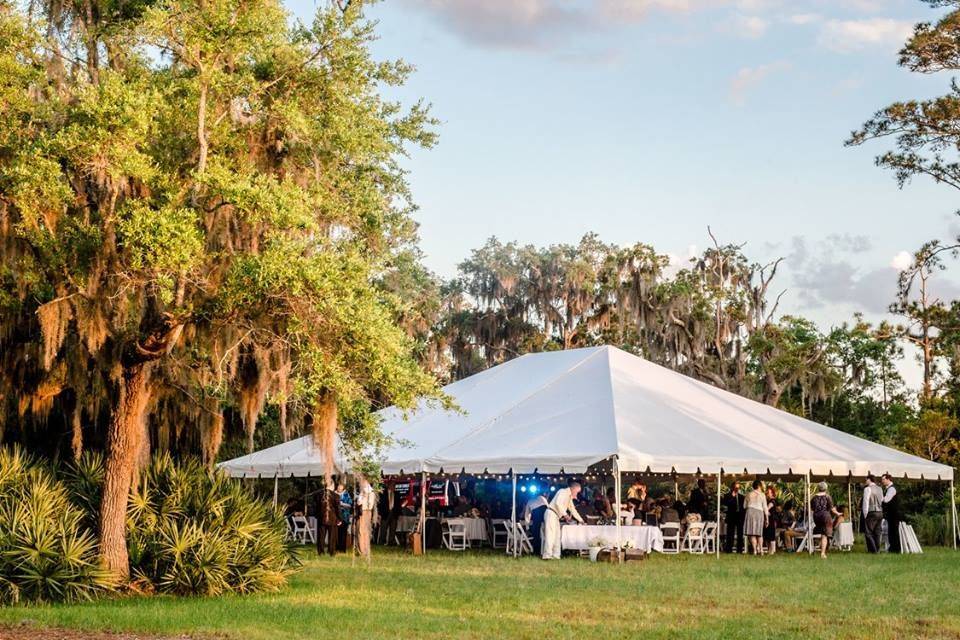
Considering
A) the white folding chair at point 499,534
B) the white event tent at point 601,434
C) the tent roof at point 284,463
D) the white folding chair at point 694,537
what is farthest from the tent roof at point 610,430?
the white folding chair at point 499,534

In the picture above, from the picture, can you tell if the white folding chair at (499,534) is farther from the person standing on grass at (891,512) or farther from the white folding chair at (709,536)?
the person standing on grass at (891,512)

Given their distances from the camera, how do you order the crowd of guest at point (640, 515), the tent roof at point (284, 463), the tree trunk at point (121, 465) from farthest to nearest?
the tent roof at point (284, 463) < the crowd of guest at point (640, 515) < the tree trunk at point (121, 465)

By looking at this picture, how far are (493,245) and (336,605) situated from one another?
129ft

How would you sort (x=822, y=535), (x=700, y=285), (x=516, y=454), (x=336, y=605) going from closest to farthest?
1. (x=336, y=605)
2. (x=516, y=454)
3. (x=822, y=535)
4. (x=700, y=285)

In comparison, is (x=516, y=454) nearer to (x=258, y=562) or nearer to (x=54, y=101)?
(x=258, y=562)

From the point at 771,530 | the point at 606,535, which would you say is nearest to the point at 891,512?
the point at 771,530

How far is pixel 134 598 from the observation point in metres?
11.9

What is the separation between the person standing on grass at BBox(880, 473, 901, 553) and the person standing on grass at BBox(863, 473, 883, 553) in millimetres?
162

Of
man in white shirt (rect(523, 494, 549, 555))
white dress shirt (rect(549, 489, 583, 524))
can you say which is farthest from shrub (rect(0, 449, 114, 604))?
man in white shirt (rect(523, 494, 549, 555))

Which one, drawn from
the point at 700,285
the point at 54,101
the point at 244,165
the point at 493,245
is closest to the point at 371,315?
the point at 244,165

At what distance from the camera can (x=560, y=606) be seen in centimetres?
1134

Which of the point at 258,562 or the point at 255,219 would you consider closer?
the point at 255,219

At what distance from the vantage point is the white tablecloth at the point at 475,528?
855 inches

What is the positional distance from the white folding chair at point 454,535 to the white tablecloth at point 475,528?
11cm
